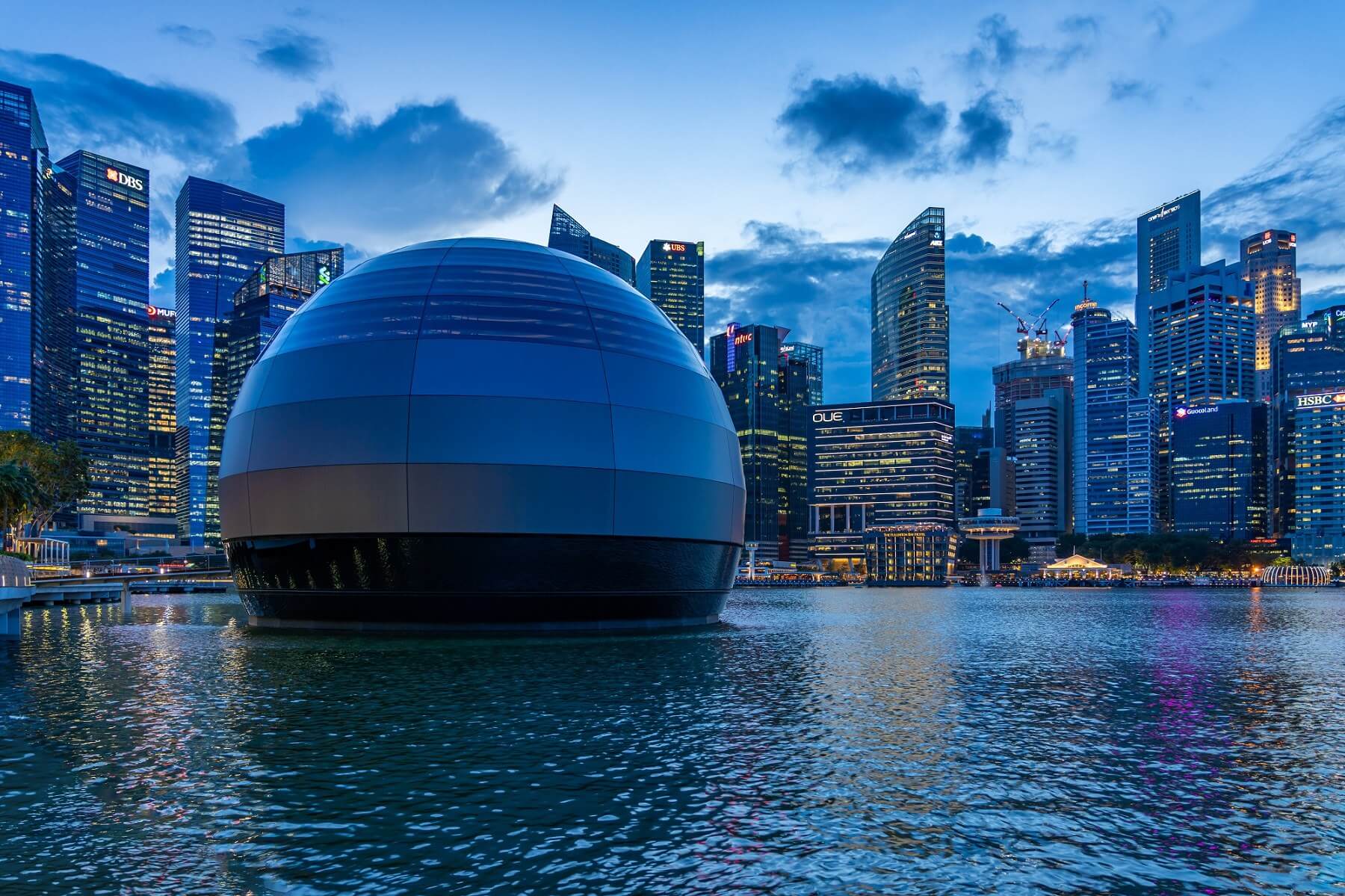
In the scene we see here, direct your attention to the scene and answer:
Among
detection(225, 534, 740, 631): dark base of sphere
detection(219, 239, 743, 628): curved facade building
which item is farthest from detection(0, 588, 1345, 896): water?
detection(219, 239, 743, 628): curved facade building

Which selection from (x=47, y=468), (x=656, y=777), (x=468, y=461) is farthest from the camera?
(x=47, y=468)

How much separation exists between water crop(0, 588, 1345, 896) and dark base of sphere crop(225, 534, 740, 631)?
14.0 feet

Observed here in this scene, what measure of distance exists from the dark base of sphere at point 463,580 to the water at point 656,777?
4.26 meters

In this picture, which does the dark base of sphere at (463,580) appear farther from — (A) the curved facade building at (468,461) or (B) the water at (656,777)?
(B) the water at (656,777)

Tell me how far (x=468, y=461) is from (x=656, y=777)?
68.4 ft

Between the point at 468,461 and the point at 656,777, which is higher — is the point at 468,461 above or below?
above

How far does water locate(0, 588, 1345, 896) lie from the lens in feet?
35.0

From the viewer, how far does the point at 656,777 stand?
1485 centimetres

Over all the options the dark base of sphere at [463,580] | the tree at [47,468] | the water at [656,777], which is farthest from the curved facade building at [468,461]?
the tree at [47,468]

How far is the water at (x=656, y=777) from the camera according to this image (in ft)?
35.0

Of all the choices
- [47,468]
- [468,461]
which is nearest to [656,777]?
[468,461]

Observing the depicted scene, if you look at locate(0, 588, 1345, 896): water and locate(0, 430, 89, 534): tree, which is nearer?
locate(0, 588, 1345, 896): water

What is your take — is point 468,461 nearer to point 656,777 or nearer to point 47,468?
point 656,777

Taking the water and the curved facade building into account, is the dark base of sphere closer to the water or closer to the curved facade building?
the curved facade building
